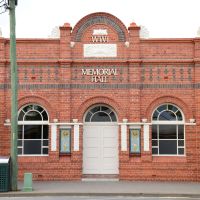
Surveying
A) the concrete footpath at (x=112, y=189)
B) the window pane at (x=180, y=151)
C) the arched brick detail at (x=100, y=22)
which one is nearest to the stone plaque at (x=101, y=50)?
the arched brick detail at (x=100, y=22)

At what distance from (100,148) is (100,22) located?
5.29m

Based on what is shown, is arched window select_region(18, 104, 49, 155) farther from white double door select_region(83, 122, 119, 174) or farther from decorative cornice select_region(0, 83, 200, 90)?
white double door select_region(83, 122, 119, 174)

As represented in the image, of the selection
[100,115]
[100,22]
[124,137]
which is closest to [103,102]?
[100,115]

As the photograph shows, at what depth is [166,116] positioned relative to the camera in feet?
68.5

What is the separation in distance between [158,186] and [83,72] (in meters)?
5.71

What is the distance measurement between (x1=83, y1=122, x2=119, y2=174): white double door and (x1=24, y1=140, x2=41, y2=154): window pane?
1.91 m

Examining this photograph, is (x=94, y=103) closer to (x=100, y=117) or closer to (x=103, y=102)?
(x=103, y=102)

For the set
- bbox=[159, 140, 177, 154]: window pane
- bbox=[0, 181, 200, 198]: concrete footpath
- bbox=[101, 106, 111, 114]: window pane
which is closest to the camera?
bbox=[0, 181, 200, 198]: concrete footpath

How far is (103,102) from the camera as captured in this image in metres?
20.9

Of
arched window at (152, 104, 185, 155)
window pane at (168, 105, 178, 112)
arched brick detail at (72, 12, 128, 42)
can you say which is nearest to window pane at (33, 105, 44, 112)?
arched brick detail at (72, 12, 128, 42)

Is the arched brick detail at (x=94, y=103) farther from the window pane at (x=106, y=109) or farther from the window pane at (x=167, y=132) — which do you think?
the window pane at (x=167, y=132)

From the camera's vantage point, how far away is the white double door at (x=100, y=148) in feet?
68.5

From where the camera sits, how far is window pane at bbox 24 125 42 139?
20953 mm

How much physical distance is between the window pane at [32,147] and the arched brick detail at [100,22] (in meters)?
4.60
